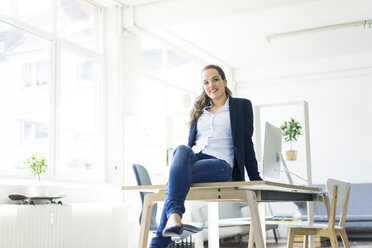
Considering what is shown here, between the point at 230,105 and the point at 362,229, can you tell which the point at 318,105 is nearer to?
the point at 362,229

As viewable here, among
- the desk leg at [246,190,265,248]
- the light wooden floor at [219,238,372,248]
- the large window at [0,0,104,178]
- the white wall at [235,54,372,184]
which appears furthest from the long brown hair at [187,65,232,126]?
the white wall at [235,54,372,184]

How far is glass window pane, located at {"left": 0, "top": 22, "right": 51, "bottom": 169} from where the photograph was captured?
4.59 metres

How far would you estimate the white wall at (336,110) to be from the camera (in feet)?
26.7

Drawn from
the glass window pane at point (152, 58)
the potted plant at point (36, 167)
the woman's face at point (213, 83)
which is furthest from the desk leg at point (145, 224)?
the glass window pane at point (152, 58)

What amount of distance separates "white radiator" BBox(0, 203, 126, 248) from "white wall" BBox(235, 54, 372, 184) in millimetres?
4266

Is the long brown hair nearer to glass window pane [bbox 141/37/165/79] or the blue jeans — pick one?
the blue jeans

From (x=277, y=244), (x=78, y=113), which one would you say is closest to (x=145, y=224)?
(x=78, y=113)

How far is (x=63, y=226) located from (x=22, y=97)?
4.33ft

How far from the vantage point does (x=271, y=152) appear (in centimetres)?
313

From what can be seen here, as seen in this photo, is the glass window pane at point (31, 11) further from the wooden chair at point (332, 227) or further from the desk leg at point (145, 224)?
the wooden chair at point (332, 227)

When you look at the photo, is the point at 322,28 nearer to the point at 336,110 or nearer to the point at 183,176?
the point at 336,110

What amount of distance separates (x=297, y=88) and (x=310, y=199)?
5427mm

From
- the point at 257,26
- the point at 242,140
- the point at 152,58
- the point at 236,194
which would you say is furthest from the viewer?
the point at 152,58

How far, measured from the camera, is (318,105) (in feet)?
27.9
